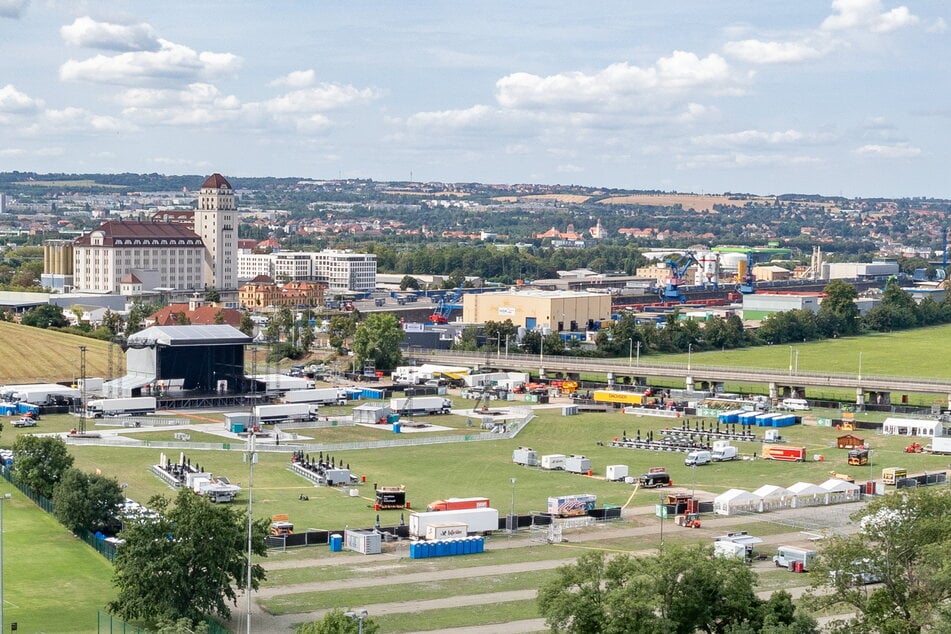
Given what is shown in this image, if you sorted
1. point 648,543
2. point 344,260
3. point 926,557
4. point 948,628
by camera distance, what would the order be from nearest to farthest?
point 948,628
point 926,557
point 648,543
point 344,260

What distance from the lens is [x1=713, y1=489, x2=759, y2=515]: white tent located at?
49500 millimetres

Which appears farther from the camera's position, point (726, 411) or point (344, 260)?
point (344, 260)

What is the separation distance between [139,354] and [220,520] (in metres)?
46.8

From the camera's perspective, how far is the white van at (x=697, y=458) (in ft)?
196

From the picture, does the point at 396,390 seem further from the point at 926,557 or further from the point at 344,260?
the point at 344,260

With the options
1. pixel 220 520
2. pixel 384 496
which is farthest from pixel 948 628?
pixel 384 496

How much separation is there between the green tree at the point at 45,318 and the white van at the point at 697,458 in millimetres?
62724

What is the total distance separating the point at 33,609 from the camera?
117 ft

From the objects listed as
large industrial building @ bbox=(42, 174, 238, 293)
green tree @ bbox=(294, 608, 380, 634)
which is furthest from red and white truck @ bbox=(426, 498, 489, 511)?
large industrial building @ bbox=(42, 174, 238, 293)

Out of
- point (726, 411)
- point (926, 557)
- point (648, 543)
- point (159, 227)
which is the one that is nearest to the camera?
point (926, 557)

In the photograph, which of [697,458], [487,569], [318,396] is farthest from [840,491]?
[318,396]

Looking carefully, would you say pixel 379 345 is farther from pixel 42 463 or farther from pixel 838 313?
pixel 838 313

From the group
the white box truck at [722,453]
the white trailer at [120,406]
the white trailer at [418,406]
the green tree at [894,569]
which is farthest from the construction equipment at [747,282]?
the green tree at [894,569]

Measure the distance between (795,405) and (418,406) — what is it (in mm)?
20892
